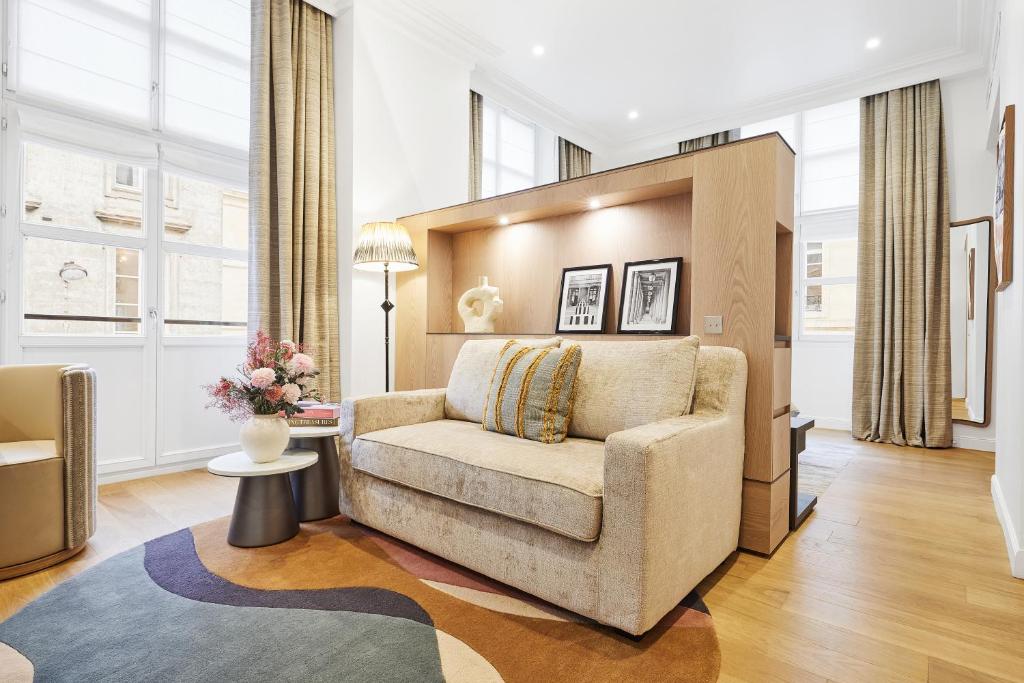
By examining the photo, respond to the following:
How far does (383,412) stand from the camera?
2301mm

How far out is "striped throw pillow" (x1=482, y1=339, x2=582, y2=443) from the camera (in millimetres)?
1975

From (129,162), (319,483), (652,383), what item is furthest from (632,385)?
(129,162)

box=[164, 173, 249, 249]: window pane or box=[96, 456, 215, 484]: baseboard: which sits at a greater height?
box=[164, 173, 249, 249]: window pane

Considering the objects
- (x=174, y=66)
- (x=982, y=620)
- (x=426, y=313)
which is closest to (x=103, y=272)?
(x=174, y=66)

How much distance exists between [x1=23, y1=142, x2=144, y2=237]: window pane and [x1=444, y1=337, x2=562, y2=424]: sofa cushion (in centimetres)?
216

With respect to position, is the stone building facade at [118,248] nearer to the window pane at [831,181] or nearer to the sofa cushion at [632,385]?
the sofa cushion at [632,385]

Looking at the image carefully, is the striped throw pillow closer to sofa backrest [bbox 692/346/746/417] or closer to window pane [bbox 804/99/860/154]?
sofa backrest [bbox 692/346/746/417]

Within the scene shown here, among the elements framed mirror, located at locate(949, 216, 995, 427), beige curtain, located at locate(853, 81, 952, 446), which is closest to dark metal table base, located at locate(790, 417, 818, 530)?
beige curtain, located at locate(853, 81, 952, 446)

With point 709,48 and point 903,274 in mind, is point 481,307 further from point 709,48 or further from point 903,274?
point 903,274

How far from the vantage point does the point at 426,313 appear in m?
3.44

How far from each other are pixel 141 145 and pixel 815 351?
567 centimetres

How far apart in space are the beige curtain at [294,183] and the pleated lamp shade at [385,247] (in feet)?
1.19

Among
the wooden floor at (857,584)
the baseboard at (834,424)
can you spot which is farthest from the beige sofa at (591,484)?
the baseboard at (834,424)

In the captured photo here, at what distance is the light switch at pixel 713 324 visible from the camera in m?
2.12
